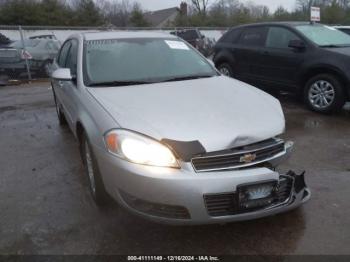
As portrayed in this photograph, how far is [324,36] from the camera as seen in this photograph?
7.09 meters

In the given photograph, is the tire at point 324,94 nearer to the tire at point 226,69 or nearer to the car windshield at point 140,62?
the tire at point 226,69

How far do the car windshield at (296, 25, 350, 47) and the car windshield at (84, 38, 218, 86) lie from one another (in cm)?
338

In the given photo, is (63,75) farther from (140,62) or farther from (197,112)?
(197,112)

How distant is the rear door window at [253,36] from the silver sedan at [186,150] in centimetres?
444

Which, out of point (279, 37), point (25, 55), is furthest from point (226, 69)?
point (25, 55)

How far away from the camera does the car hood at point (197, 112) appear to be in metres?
2.72

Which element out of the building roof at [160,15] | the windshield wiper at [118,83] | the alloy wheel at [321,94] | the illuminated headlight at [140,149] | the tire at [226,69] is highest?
the building roof at [160,15]

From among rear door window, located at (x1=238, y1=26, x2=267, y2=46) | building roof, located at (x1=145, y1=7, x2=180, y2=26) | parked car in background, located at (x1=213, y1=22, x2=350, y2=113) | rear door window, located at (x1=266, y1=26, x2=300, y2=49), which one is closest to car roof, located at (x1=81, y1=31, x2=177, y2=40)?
parked car in background, located at (x1=213, y1=22, x2=350, y2=113)

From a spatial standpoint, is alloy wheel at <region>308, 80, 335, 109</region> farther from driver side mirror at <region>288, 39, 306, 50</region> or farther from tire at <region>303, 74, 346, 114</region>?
driver side mirror at <region>288, 39, 306, 50</region>

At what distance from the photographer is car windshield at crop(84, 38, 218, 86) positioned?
3816 mm

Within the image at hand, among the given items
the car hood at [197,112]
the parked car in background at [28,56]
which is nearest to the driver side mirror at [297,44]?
the car hood at [197,112]

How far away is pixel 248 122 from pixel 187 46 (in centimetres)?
200

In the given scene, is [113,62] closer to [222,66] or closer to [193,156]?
[193,156]

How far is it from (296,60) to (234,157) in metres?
4.81
